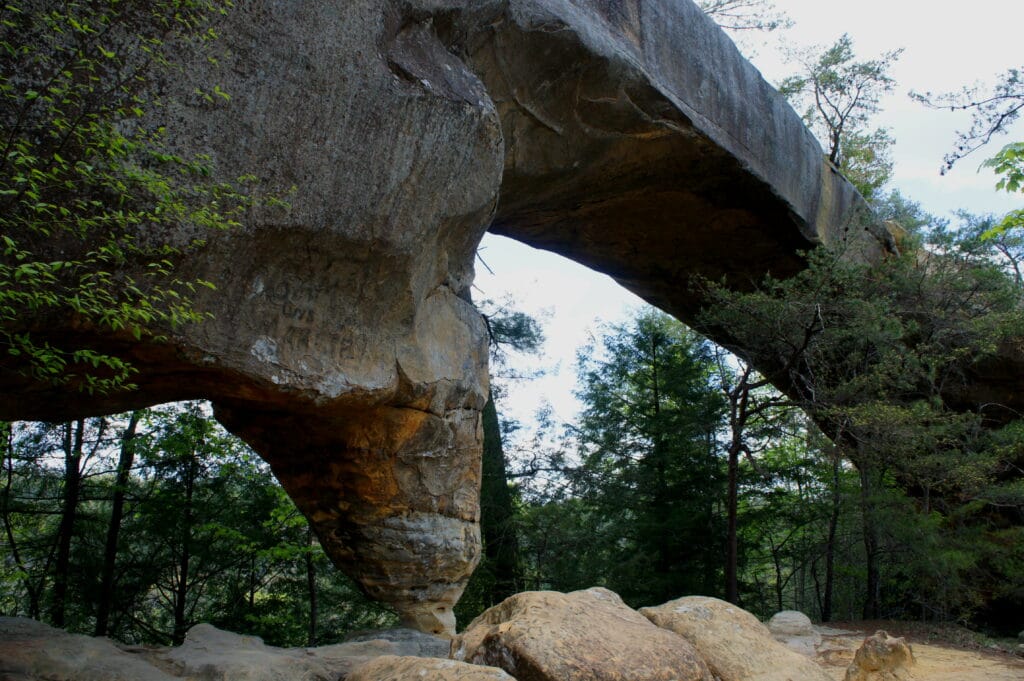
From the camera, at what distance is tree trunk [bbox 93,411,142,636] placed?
31.8 feet

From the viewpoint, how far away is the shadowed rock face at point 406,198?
16.7ft

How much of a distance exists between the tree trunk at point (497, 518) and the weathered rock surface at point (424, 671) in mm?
7408

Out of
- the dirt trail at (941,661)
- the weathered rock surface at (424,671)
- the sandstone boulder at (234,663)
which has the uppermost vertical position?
the weathered rock surface at (424,671)

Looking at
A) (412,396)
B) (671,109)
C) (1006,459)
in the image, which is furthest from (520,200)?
(1006,459)

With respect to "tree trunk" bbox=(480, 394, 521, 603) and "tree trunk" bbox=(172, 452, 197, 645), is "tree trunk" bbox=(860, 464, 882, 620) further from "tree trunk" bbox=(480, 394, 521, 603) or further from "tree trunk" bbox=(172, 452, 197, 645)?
"tree trunk" bbox=(172, 452, 197, 645)

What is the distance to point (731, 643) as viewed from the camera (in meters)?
4.75

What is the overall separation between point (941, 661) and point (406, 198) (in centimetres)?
685

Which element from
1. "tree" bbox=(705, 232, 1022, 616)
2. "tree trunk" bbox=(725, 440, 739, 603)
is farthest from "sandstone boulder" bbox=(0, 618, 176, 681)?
"tree" bbox=(705, 232, 1022, 616)

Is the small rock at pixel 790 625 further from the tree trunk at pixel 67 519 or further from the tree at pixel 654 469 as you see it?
the tree trunk at pixel 67 519

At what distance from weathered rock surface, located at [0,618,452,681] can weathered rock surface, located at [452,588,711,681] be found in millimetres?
347

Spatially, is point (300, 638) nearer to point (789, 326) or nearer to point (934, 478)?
point (789, 326)

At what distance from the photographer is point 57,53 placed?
13.7 feet

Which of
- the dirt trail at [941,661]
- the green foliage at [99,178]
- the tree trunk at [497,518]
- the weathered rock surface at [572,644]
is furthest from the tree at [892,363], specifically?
the green foliage at [99,178]

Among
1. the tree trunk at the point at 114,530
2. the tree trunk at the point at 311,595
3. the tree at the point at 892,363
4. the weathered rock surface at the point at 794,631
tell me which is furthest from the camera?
the tree trunk at the point at 311,595
